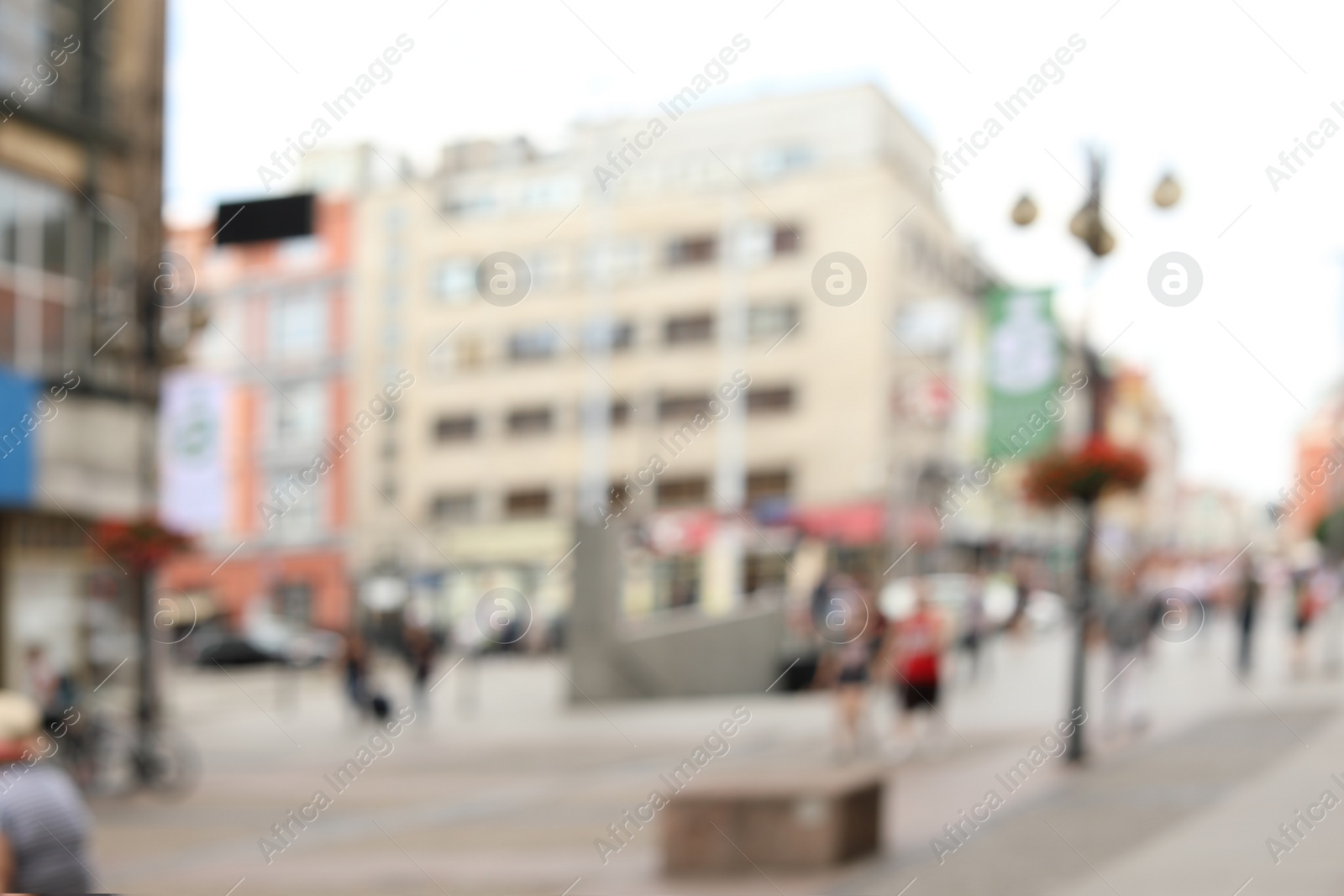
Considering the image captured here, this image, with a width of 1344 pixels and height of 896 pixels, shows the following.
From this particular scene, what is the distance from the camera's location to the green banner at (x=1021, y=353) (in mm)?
16875

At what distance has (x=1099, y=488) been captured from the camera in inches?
570

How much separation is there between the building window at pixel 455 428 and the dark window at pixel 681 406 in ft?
27.8

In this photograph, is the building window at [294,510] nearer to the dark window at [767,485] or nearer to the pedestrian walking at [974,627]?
the dark window at [767,485]

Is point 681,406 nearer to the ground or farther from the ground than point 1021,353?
farther from the ground

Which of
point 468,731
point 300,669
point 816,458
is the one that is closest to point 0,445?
point 468,731

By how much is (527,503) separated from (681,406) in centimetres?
762

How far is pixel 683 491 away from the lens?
182 feet

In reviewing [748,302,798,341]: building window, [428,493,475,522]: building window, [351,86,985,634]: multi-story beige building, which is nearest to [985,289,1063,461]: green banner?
[351,86,985,634]: multi-story beige building

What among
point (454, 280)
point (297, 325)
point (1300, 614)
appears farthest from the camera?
point (454, 280)

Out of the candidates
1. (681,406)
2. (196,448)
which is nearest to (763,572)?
(681,406)

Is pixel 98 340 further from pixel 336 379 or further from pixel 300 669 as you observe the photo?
pixel 336 379

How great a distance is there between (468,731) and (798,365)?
3386 cm

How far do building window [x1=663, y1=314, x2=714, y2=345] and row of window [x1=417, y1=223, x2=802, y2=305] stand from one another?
6.66 feet

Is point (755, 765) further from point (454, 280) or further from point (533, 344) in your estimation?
point (454, 280)
